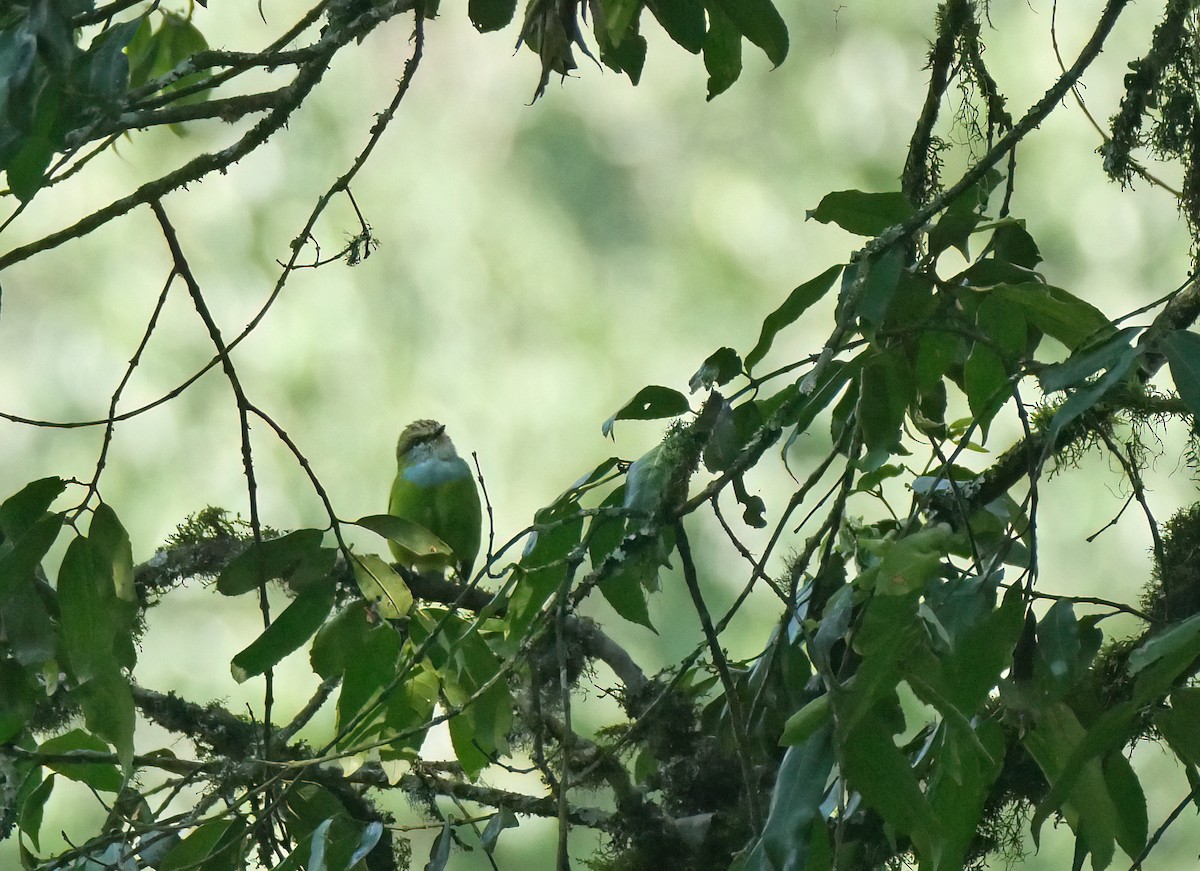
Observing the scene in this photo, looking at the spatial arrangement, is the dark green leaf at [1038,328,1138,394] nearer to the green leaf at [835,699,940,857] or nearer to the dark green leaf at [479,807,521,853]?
the green leaf at [835,699,940,857]

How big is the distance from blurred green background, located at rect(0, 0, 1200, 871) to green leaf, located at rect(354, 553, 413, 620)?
1621 mm

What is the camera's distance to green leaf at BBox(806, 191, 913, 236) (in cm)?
108

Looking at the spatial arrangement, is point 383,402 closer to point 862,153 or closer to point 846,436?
point 862,153

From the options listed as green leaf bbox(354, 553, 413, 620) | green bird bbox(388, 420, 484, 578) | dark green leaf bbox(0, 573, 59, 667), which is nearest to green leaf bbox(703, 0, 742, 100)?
green leaf bbox(354, 553, 413, 620)

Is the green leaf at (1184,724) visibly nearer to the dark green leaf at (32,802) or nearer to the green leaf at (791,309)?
the green leaf at (791,309)

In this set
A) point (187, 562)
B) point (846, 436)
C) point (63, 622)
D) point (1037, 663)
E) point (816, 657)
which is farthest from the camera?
point (187, 562)

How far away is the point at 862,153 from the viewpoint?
9.57 feet

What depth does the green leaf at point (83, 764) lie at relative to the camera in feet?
4.47

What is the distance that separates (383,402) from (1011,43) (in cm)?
174

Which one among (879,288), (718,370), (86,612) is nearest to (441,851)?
(86,612)

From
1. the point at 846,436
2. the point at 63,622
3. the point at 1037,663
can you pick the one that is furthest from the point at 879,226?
the point at 63,622

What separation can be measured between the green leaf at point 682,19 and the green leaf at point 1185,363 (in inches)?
19.4

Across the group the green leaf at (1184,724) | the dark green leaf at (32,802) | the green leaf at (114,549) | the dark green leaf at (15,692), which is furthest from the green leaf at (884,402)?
the dark green leaf at (32,802)

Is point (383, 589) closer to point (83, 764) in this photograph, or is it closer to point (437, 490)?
point (83, 764)
